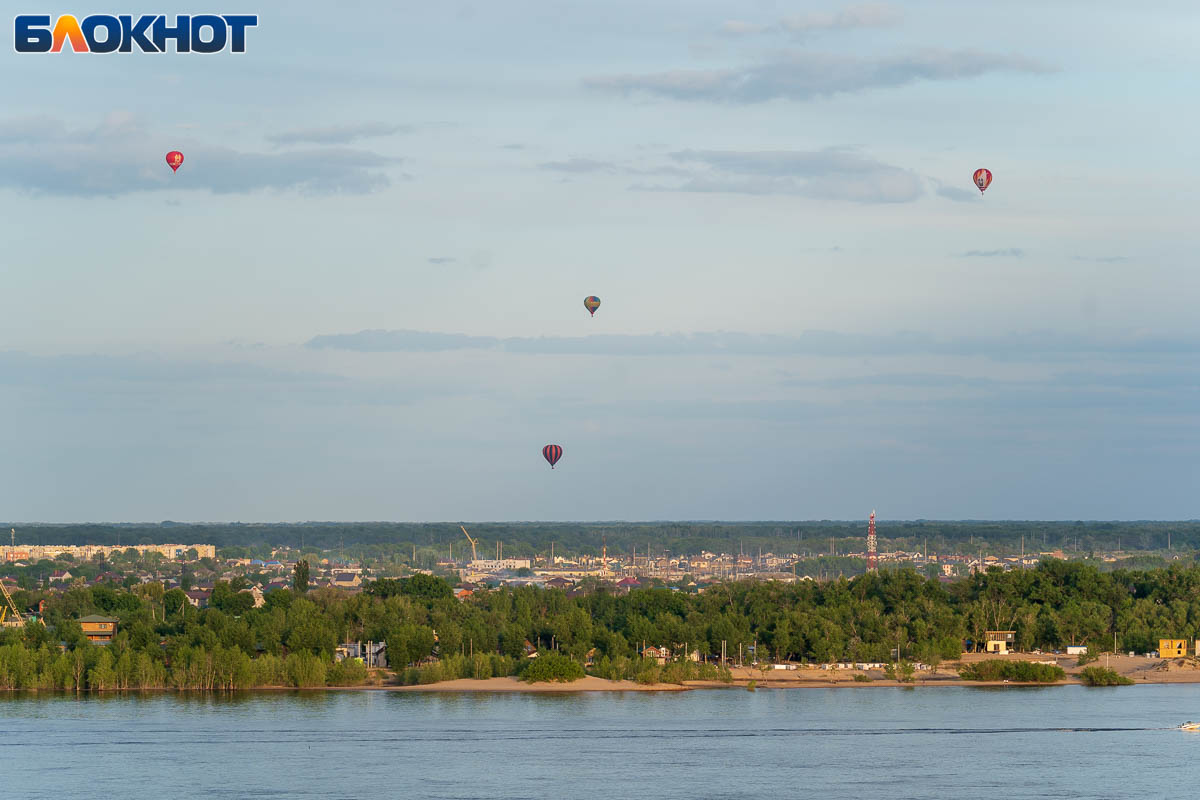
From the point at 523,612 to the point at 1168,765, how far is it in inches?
1678

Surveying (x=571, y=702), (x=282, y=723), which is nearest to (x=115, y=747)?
(x=282, y=723)

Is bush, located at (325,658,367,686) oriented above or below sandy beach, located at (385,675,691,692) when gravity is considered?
above

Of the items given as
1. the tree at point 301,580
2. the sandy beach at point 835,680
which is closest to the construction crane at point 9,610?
the tree at point 301,580

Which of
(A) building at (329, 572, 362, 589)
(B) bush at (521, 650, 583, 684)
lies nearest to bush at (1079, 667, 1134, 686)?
(B) bush at (521, 650, 583, 684)

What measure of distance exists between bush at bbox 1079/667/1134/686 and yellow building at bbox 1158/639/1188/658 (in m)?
10.2

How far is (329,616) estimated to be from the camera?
87.9 meters

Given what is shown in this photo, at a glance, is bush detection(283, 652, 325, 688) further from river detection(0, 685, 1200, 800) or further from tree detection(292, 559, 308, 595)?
tree detection(292, 559, 308, 595)

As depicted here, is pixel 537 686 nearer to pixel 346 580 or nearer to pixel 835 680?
pixel 835 680

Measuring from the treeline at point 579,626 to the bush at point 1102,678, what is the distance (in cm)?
759

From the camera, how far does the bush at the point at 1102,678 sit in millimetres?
80688

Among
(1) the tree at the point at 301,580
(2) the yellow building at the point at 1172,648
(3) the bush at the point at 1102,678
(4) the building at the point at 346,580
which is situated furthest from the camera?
(4) the building at the point at 346,580

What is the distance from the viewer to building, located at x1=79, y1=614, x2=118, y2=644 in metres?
88.0

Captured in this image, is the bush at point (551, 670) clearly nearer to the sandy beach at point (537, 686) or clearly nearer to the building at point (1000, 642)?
the sandy beach at point (537, 686)

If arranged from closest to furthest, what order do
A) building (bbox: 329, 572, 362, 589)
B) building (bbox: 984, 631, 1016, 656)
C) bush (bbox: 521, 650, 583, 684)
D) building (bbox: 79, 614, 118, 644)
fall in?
bush (bbox: 521, 650, 583, 684), building (bbox: 79, 614, 118, 644), building (bbox: 984, 631, 1016, 656), building (bbox: 329, 572, 362, 589)
